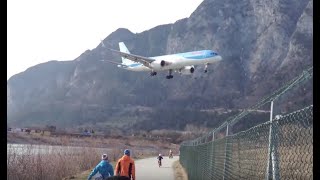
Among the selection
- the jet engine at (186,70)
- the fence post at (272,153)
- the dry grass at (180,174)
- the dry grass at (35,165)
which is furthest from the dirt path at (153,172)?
the fence post at (272,153)

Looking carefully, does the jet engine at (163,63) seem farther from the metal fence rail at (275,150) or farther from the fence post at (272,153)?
the fence post at (272,153)

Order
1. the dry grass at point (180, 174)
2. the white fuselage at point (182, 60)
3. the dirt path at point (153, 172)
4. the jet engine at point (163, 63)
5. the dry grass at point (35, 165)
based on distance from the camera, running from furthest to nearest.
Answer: the white fuselage at point (182, 60)
the jet engine at point (163, 63)
the dirt path at point (153, 172)
the dry grass at point (180, 174)
the dry grass at point (35, 165)

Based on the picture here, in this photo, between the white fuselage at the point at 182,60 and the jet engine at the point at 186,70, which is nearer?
the white fuselage at the point at 182,60

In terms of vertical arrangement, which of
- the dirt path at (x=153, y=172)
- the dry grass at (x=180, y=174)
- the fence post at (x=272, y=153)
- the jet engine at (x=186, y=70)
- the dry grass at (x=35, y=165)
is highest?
the jet engine at (x=186, y=70)

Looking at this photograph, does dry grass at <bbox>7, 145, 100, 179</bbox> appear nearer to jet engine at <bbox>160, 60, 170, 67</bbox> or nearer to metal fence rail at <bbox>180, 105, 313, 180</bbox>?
metal fence rail at <bbox>180, 105, 313, 180</bbox>

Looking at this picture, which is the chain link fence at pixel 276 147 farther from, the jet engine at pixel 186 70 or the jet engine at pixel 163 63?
the jet engine at pixel 186 70

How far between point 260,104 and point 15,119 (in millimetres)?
192047

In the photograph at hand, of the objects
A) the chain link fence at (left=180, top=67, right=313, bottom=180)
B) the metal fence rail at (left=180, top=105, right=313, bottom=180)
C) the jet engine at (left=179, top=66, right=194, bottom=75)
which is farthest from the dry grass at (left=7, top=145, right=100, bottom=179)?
the jet engine at (left=179, top=66, right=194, bottom=75)

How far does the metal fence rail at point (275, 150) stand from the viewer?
4.40 meters

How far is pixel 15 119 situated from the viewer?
191500 mm

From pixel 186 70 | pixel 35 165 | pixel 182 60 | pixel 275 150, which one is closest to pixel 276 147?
pixel 275 150

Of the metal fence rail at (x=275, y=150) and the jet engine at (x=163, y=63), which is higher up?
the jet engine at (x=163, y=63)

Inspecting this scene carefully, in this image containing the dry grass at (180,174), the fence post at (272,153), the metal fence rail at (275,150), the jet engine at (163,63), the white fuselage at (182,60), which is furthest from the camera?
the white fuselage at (182,60)
